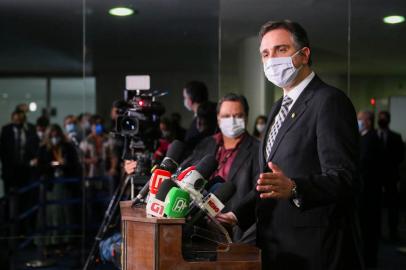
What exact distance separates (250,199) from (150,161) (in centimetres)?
162

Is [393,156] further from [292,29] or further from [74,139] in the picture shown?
[292,29]

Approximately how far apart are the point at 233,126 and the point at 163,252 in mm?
1797

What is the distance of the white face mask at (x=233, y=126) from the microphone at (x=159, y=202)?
162 cm

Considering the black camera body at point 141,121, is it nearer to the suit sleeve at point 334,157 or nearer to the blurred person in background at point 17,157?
the suit sleeve at point 334,157

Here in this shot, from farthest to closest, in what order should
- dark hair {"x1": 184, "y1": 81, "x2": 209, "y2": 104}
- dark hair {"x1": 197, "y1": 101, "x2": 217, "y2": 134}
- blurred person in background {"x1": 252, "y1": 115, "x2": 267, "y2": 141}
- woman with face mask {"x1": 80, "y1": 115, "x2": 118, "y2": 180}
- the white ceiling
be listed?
woman with face mask {"x1": 80, "y1": 115, "x2": 118, "y2": 180}
blurred person in background {"x1": 252, "y1": 115, "x2": 267, "y2": 141}
the white ceiling
dark hair {"x1": 184, "y1": 81, "x2": 209, "y2": 104}
dark hair {"x1": 197, "y1": 101, "x2": 217, "y2": 134}

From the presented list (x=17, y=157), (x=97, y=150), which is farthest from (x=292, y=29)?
(x=17, y=157)

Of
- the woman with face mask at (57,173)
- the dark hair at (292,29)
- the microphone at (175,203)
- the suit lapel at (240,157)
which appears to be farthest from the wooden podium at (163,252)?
the woman with face mask at (57,173)

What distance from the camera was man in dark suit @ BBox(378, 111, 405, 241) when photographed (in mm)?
4984

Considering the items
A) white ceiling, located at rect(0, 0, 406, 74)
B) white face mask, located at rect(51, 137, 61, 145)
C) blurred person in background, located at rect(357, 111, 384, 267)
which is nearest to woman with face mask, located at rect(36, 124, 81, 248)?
white face mask, located at rect(51, 137, 61, 145)

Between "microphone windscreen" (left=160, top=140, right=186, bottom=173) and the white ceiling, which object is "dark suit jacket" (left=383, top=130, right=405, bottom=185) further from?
"microphone windscreen" (left=160, top=140, right=186, bottom=173)

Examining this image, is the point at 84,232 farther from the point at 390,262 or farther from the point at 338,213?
the point at 338,213

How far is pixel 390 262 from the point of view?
505cm

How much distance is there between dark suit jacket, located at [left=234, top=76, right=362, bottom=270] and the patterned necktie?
0.06 m

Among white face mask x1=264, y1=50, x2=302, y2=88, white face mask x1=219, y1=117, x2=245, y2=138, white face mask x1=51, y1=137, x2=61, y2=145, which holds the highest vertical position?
white face mask x1=264, y1=50, x2=302, y2=88
